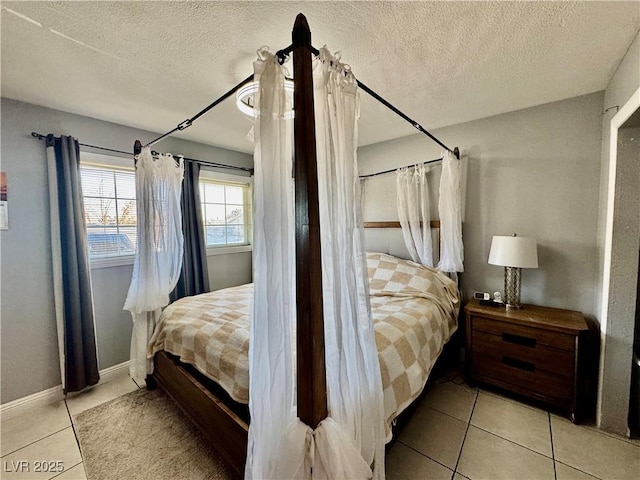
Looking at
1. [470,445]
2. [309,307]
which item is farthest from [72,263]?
[470,445]

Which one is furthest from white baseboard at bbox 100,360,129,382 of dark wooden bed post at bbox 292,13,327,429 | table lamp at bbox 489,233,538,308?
table lamp at bbox 489,233,538,308

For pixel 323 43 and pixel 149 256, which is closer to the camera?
pixel 323 43

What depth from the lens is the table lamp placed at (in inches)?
81.7

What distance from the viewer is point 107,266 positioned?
8.14ft

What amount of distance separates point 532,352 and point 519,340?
0.34 feet

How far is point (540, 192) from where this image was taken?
226 centimetres

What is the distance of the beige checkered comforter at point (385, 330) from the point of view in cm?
139

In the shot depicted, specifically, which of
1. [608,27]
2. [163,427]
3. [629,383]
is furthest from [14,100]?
[629,383]

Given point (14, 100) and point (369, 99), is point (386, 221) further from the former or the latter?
point (14, 100)

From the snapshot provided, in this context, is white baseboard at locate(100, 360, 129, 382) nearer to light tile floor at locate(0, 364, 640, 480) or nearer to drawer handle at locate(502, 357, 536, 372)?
light tile floor at locate(0, 364, 640, 480)

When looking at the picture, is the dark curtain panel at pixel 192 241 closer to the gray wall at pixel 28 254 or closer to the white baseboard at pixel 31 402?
the gray wall at pixel 28 254

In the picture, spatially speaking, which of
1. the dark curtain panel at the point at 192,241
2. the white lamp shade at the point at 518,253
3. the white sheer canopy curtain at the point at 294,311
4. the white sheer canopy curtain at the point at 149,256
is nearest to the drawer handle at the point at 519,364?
the white lamp shade at the point at 518,253

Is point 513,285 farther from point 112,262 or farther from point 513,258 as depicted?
point 112,262

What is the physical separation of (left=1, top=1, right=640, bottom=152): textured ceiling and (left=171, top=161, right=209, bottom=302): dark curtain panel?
2.76 ft
